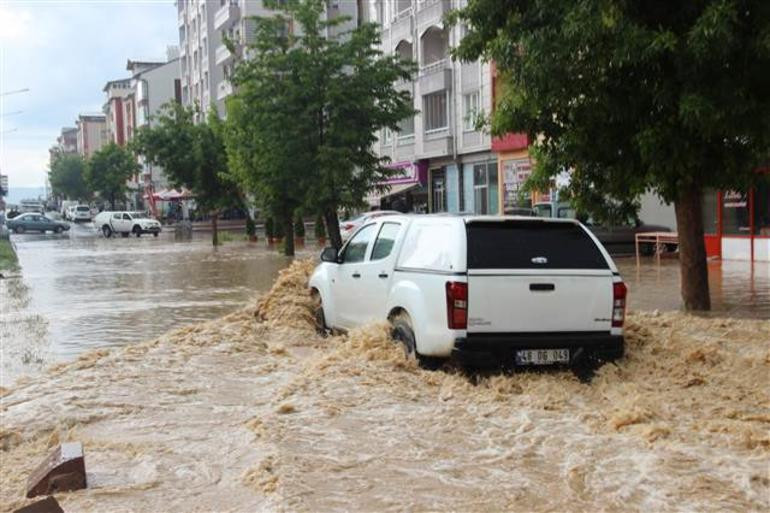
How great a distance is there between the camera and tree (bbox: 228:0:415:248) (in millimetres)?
24656

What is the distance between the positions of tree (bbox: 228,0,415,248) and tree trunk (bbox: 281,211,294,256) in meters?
3.55

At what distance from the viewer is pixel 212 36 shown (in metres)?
72.5

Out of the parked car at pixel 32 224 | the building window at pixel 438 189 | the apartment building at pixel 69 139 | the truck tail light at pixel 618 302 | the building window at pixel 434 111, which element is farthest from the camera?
the apartment building at pixel 69 139

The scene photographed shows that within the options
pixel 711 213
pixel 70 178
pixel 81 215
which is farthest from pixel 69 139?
pixel 711 213

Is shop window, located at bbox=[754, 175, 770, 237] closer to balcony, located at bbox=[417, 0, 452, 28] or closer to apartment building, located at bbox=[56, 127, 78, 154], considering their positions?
balcony, located at bbox=[417, 0, 452, 28]

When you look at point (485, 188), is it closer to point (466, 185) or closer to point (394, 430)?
point (466, 185)

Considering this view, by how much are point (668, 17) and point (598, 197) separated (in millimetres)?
2841

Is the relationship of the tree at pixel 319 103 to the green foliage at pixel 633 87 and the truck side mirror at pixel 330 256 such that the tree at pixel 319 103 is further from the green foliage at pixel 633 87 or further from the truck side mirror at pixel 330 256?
the truck side mirror at pixel 330 256

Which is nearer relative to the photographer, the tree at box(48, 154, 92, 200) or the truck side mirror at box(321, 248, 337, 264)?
the truck side mirror at box(321, 248, 337, 264)

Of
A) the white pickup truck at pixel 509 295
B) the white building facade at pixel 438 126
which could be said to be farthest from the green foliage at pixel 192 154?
the white pickup truck at pixel 509 295

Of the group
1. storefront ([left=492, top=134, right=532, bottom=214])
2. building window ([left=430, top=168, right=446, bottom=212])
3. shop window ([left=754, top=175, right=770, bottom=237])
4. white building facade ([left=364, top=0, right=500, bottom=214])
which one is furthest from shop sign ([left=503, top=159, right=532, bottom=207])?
shop window ([left=754, top=175, right=770, bottom=237])

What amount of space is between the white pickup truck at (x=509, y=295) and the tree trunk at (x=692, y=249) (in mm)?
5053

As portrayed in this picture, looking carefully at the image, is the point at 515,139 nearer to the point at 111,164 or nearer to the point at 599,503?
the point at 599,503

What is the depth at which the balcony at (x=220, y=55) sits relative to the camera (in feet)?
221
